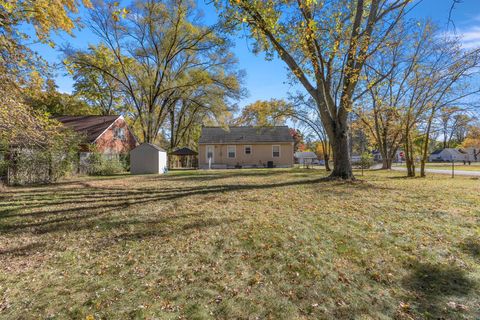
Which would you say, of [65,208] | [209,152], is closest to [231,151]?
[209,152]

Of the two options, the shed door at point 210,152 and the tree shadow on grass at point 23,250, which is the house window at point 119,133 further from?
the tree shadow on grass at point 23,250

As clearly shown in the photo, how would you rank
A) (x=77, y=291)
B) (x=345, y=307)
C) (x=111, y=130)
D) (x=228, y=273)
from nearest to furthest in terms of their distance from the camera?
(x=345, y=307)
(x=77, y=291)
(x=228, y=273)
(x=111, y=130)

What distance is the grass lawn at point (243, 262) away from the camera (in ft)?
9.00

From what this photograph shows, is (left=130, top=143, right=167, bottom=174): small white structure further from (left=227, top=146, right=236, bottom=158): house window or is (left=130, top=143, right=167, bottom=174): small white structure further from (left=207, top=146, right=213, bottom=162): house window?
(left=227, top=146, right=236, bottom=158): house window

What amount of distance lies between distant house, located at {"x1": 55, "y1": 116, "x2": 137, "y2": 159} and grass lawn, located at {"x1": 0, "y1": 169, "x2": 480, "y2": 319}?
54.2 feet

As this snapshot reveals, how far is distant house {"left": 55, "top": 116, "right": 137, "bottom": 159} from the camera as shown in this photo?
21.8 meters

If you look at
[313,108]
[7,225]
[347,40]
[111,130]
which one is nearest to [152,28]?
[111,130]

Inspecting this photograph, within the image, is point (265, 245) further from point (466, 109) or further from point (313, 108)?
point (313, 108)

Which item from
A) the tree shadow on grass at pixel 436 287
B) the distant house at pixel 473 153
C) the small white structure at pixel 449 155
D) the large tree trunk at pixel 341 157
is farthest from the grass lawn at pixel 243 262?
the distant house at pixel 473 153

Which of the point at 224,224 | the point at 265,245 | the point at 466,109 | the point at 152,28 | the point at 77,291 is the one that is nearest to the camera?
the point at 77,291

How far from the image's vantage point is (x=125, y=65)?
2416 cm

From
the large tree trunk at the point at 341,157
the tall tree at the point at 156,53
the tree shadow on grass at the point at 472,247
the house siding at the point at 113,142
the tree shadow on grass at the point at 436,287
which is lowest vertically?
the tree shadow on grass at the point at 436,287

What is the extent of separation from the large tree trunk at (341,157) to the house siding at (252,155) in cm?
1687

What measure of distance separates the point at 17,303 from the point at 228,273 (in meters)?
2.34
